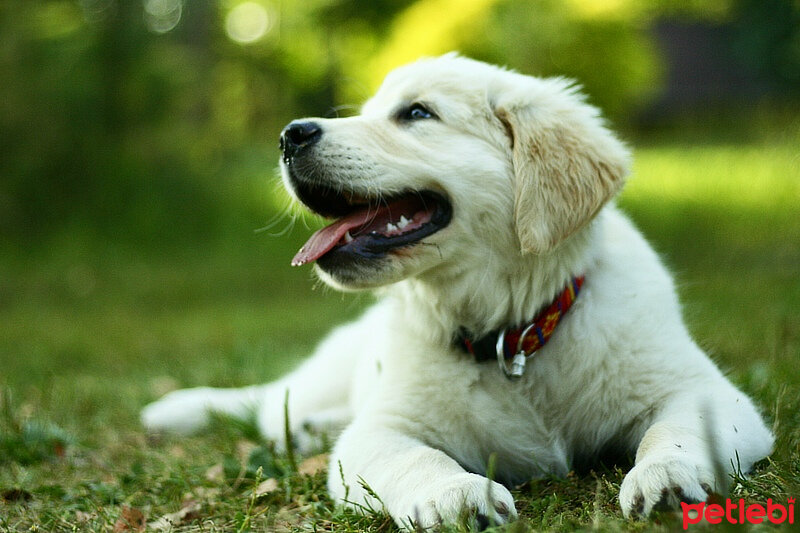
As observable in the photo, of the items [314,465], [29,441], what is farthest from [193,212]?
[314,465]

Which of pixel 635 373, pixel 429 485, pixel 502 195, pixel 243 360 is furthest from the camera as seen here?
pixel 243 360

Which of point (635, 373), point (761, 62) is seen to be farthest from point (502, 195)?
point (761, 62)

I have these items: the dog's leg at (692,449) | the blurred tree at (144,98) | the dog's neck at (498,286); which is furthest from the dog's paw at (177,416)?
the blurred tree at (144,98)

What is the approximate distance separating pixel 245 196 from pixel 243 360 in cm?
740

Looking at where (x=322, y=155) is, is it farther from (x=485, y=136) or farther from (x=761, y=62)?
(x=761, y=62)

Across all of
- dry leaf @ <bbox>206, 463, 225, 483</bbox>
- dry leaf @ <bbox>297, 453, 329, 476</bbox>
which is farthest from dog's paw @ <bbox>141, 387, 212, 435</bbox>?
dry leaf @ <bbox>297, 453, 329, 476</bbox>

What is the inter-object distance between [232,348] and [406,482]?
4.01 metres

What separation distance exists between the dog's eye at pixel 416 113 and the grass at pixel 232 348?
28.8 inches

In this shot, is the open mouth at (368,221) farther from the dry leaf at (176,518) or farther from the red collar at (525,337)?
the dry leaf at (176,518)

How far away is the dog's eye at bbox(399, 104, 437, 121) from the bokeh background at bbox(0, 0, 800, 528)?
5.65 ft

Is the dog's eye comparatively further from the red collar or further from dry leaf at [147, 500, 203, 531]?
dry leaf at [147, 500, 203, 531]

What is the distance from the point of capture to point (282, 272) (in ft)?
34.3

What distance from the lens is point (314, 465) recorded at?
9.87 ft

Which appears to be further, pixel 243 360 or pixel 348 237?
pixel 243 360
